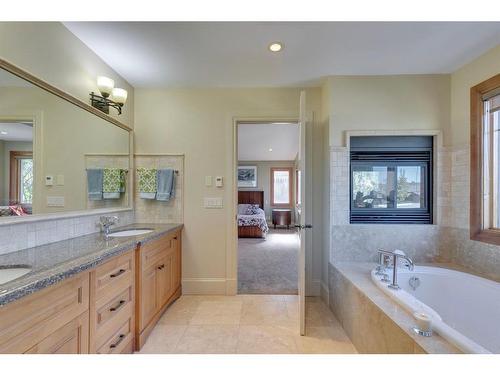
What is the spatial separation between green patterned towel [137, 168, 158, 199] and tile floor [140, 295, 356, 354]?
4.03 feet

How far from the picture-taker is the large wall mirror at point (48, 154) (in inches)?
52.7

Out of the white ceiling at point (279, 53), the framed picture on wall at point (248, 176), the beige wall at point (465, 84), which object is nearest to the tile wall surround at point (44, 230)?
the white ceiling at point (279, 53)

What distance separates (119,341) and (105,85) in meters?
2.06

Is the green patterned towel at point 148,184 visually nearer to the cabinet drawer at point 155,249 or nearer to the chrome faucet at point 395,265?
the cabinet drawer at point 155,249

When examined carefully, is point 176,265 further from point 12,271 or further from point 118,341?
point 12,271

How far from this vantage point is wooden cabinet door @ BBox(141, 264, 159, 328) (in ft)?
5.74

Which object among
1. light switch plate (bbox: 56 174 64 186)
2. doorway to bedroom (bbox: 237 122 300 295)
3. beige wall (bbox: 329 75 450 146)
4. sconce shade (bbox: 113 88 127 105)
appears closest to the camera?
light switch plate (bbox: 56 174 64 186)

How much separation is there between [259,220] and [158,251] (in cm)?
385

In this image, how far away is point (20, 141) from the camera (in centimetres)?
140

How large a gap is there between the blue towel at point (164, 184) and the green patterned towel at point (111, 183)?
15.2 inches

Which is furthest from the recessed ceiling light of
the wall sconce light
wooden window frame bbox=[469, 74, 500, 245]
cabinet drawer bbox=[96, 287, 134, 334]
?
cabinet drawer bbox=[96, 287, 134, 334]

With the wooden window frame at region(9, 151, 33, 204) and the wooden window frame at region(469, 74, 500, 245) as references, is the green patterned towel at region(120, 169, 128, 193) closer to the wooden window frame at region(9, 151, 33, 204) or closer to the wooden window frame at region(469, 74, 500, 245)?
the wooden window frame at region(9, 151, 33, 204)

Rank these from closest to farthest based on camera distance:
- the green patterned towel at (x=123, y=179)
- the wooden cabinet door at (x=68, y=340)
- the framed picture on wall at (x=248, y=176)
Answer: the wooden cabinet door at (x=68, y=340) → the green patterned towel at (x=123, y=179) → the framed picture on wall at (x=248, y=176)

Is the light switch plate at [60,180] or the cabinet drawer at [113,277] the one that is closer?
the cabinet drawer at [113,277]
